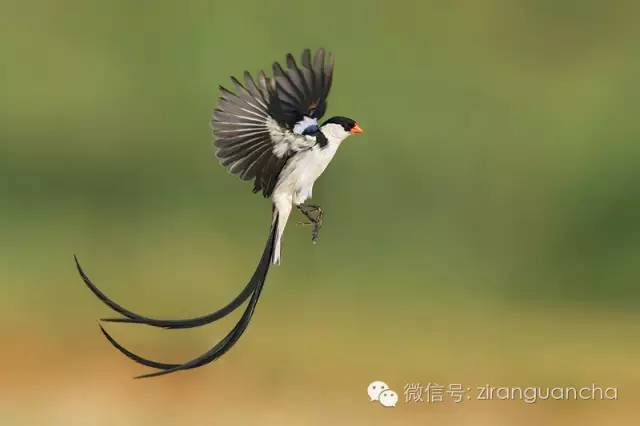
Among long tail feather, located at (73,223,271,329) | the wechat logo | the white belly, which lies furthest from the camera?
the wechat logo

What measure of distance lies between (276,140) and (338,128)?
84 mm

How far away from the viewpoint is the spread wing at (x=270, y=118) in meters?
1.34

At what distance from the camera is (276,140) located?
4.50ft

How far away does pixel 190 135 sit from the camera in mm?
2398

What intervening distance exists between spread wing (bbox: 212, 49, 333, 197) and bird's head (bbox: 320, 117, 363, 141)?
0.07 feet

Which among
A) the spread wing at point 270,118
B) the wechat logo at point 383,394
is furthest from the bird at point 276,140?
the wechat logo at point 383,394

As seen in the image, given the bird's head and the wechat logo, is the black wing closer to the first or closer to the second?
the bird's head

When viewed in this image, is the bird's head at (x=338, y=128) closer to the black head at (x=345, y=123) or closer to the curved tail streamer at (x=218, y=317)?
the black head at (x=345, y=123)

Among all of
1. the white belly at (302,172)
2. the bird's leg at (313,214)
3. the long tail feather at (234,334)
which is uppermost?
the white belly at (302,172)

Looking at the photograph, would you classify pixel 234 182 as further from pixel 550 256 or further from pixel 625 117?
pixel 625 117

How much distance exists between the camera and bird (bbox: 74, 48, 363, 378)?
135 centimetres

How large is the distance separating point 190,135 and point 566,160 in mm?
875

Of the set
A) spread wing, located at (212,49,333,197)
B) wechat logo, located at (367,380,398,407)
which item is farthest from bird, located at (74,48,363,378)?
wechat logo, located at (367,380,398,407)

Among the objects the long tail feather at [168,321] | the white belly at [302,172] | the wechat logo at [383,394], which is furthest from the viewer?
the wechat logo at [383,394]
